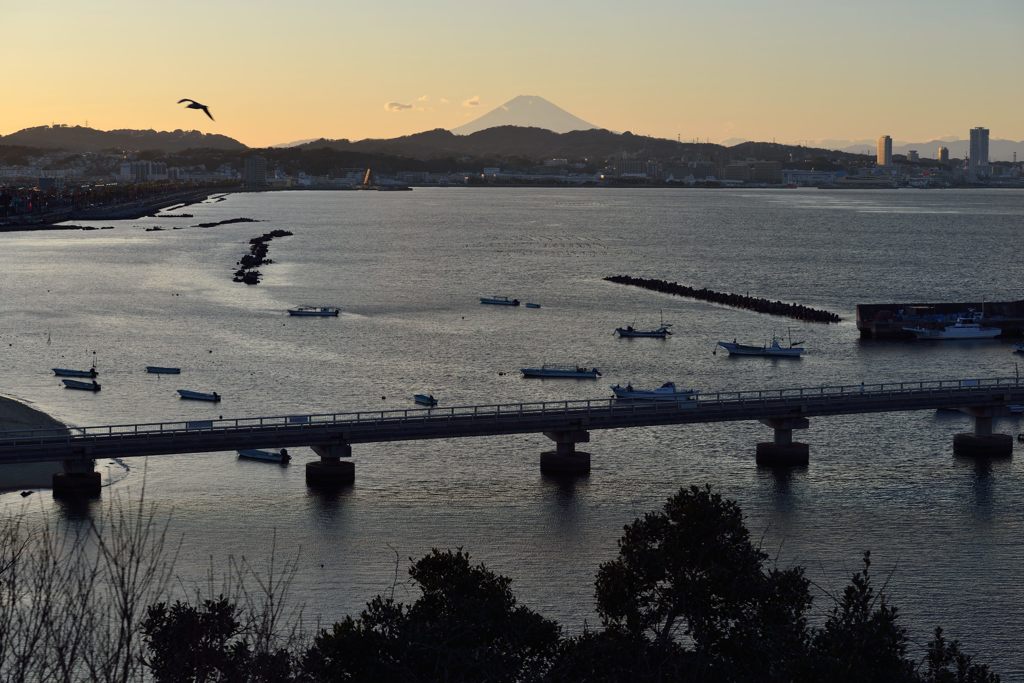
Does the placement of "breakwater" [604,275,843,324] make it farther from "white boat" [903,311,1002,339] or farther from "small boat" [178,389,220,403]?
"small boat" [178,389,220,403]

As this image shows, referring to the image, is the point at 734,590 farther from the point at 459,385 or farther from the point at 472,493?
the point at 459,385

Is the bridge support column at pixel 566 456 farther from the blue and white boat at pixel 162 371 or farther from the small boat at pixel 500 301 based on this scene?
the small boat at pixel 500 301

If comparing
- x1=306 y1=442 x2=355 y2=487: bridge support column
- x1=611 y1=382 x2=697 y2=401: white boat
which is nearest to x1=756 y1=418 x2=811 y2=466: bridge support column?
x1=611 y1=382 x2=697 y2=401: white boat

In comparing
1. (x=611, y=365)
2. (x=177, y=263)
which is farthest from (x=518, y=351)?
(x=177, y=263)

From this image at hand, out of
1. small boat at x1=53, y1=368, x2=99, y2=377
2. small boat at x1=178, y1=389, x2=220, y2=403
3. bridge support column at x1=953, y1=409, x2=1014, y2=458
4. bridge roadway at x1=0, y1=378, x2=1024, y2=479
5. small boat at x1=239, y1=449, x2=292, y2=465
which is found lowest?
bridge support column at x1=953, y1=409, x2=1014, y2=458

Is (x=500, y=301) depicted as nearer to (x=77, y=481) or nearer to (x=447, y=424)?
A: (x=447, y=424)
